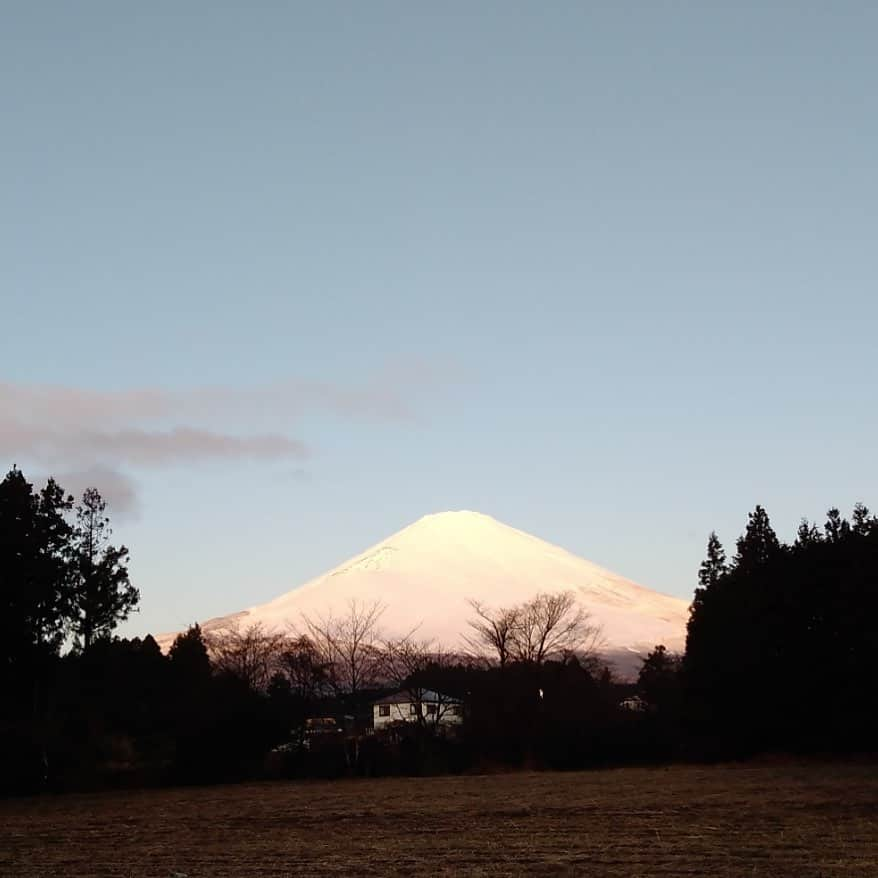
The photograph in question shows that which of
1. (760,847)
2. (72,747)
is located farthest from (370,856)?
(72,747)

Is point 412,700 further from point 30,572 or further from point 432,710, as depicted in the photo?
point 30,572

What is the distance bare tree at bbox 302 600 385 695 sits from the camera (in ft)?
190

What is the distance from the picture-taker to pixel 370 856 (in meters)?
18.1

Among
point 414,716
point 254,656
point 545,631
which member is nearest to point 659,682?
point 545,631

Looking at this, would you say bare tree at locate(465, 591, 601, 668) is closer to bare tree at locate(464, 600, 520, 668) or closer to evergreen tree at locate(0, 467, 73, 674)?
bare tree at locate(464, 600, 520, 668)

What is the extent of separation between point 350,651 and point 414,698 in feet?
18.4

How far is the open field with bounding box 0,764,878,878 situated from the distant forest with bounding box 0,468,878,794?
22.2ft

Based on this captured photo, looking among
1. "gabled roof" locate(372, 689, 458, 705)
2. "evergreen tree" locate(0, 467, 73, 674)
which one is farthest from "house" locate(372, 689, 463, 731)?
"evergreen tree" locate(0, 467, 73, 674)

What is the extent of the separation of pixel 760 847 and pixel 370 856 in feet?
19.4

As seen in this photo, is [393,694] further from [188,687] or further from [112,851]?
[112,851]

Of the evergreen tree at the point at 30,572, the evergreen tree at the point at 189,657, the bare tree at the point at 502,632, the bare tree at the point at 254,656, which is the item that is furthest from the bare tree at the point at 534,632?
the evergreen tree at the point at 30,572

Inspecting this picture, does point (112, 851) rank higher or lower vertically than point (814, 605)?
lower

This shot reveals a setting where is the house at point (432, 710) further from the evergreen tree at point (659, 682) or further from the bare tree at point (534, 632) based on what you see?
the evergreen tree at point (659, 682)

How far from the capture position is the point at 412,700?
176 feet
